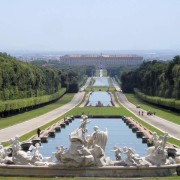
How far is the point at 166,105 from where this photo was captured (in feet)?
227

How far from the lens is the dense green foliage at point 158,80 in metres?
71.4

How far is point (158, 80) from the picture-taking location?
8600 cm

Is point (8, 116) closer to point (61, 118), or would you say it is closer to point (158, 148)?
point (61, 118)

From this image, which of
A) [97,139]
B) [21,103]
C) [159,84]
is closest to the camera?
[97,139]

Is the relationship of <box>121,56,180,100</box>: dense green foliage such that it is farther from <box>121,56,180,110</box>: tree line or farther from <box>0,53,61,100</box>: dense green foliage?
<box>0,53,61,100</box>: dense green foliage

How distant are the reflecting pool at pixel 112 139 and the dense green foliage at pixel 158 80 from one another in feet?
56.0

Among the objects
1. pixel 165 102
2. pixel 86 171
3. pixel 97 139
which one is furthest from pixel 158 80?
pixel 86 171

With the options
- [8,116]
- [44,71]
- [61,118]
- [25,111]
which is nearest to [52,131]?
[61,118]

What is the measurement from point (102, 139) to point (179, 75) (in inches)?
1865

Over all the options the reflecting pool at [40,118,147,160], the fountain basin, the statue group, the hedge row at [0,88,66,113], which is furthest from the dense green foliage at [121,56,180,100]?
the fountain basin

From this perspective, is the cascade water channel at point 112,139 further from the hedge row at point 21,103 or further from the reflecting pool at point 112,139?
the hedge row at point 21,103

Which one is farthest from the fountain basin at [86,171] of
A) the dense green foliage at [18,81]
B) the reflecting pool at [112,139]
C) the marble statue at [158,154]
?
the dense green foliage at [18,81]

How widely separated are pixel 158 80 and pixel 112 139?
47872 millimetres

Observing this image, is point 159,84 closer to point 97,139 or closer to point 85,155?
point 97,139
